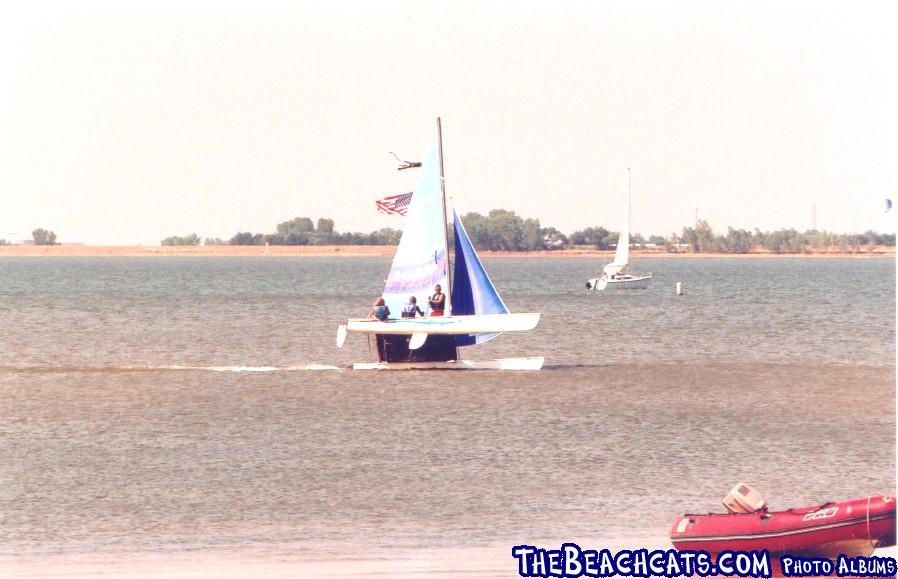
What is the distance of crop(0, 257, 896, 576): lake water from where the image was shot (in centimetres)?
2303

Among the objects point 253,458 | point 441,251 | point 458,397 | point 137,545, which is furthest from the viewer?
point 441,251

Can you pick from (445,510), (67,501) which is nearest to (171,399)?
(67,501)

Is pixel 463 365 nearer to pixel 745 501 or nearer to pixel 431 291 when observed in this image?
pixel 431 291

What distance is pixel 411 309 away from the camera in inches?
1923

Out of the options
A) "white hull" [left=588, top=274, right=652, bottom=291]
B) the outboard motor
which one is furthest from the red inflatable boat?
"white hull" [left=588, top=274, right=652, bottom=291]

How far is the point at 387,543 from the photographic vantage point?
22672 mm

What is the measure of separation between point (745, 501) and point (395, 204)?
103 feet

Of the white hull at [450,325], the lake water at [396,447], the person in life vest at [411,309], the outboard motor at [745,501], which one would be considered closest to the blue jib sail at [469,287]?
the white hull at [450,325]

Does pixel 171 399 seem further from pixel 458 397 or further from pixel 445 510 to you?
pixel 445 510

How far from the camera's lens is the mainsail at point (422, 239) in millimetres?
49094

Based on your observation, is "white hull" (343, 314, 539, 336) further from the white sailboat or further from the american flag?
the white sailboat

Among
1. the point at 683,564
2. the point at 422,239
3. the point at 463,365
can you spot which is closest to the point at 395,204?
the point at 422,239

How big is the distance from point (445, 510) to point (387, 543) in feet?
10.2

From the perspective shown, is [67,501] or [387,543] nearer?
[387,543]
